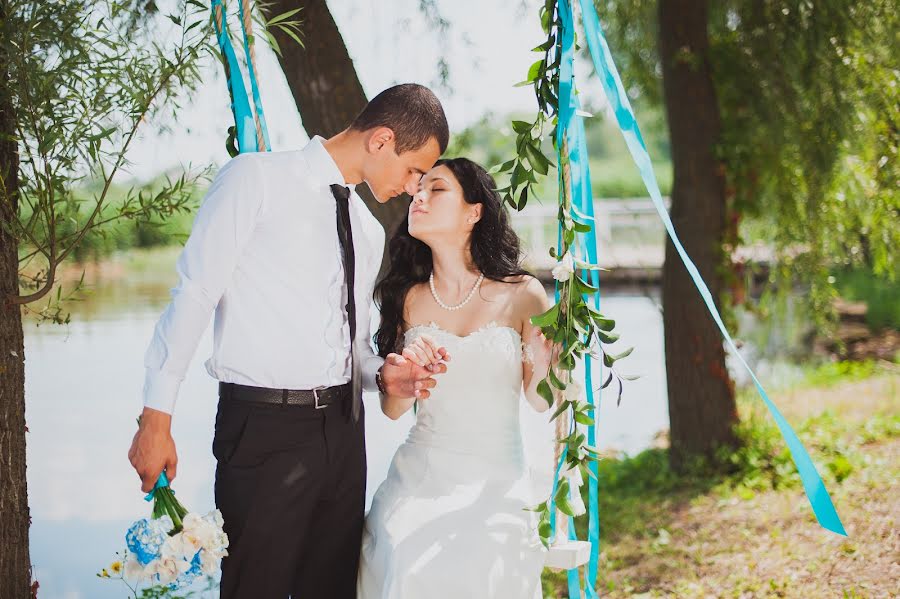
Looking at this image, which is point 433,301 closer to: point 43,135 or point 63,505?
point 43,135

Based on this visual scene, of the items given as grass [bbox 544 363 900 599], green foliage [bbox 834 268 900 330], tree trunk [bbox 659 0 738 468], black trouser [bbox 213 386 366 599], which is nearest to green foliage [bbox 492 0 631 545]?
black trouser [bbox 213 386 366 599]

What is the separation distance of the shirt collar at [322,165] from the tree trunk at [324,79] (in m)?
1.07

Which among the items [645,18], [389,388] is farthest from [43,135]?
[645,18]

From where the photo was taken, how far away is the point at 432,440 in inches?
109

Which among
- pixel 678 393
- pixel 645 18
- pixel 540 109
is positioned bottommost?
pixel 678 393

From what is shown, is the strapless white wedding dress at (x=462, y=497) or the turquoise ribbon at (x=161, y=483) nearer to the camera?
the turquoise ribbon at (x=161, y=483)

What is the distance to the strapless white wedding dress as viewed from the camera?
7.91 feet

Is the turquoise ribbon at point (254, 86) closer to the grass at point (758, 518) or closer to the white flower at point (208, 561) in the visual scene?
the white flower at point (208, 561)

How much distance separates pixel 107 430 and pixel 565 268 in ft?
22.9

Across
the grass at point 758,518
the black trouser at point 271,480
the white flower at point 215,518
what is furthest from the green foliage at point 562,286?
the grass at point 758,518

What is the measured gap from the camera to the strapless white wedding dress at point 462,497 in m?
2.41

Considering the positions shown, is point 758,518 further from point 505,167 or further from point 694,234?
point 505,167

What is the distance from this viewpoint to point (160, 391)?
2.00m

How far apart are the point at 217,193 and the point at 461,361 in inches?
39.2
